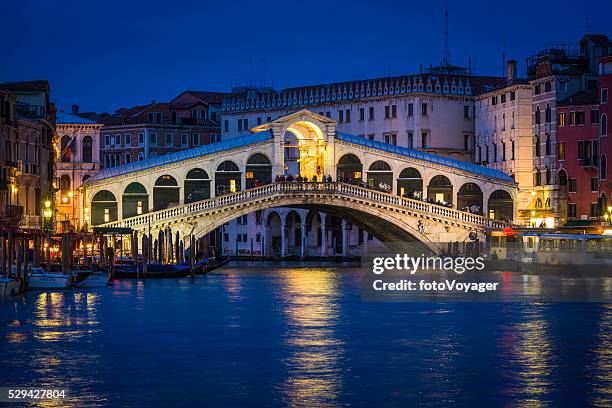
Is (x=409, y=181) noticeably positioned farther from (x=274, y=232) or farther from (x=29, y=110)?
(x=29, y=110)

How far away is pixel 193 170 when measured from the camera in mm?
67312

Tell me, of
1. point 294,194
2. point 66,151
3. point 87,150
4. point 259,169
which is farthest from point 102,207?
point 87,150

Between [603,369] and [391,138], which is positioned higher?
[391,138]

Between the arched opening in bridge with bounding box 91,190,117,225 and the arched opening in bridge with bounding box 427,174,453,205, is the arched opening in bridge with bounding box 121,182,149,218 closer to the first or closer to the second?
the arched opening in bridge with bounding box 91,190,117,225

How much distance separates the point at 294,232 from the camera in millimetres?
83688

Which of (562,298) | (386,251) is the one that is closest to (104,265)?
(562,298)

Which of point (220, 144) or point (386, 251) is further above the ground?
point (220, 144)

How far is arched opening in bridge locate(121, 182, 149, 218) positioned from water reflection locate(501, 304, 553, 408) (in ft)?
93.3

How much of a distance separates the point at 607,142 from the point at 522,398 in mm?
40048

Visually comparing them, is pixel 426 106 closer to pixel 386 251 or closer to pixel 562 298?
pixel 386 251

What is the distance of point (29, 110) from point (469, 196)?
784 inches

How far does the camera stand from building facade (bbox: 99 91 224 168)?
89.9m

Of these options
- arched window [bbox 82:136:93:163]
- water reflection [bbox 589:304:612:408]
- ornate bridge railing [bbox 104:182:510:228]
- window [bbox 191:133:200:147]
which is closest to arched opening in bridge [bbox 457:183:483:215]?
ornate bridge railing [bbox 104:182:510:228]

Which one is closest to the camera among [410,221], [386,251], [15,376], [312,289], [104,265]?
[15,376]
